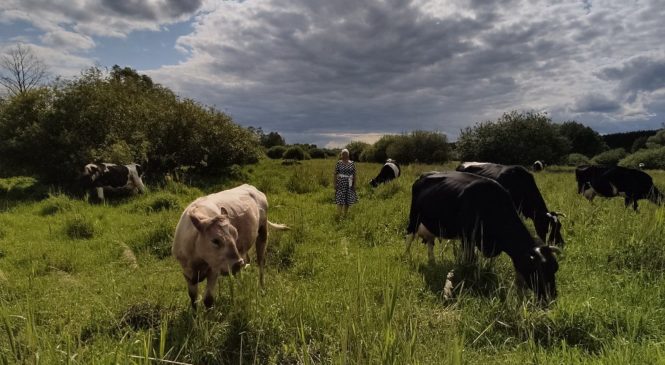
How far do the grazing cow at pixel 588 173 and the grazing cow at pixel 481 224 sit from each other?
397 inches

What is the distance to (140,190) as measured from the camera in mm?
15820

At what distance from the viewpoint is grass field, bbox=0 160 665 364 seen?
3281 mm

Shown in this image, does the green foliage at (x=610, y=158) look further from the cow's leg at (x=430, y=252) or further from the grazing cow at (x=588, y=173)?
the cow's leg at (x=430, y=252)

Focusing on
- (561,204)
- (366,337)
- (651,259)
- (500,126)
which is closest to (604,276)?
(651,259)

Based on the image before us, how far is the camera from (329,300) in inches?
199

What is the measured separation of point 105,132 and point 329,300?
16710 mm

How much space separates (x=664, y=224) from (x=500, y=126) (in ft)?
133

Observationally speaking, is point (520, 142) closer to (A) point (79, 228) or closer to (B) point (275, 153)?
(B) point (275, 153)

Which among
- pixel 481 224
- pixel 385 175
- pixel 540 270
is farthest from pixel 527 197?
pixel 385 175

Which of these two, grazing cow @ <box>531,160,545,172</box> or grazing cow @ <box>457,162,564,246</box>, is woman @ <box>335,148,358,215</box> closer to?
grazing cow @ <box>457,162,564,246</box>

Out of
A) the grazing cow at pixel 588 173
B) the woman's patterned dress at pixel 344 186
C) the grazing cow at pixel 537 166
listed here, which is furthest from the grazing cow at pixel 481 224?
the grazing cow at pixel 537 166

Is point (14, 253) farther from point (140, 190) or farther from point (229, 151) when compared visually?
point (229, 151)

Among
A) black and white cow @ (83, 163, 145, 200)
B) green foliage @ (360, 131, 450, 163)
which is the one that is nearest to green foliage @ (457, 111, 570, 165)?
green foliage @ (360, 131, 450, 163)

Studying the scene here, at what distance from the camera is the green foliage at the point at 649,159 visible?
1624 inches
